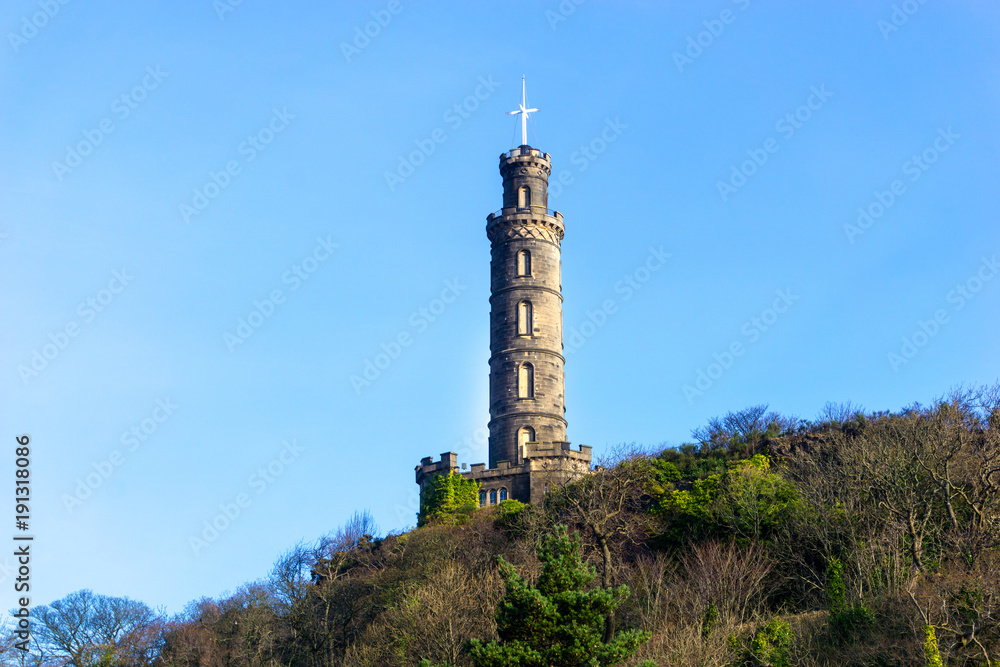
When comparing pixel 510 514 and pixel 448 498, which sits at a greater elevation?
pixel 448 498

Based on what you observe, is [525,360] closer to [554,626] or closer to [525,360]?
[525,360]

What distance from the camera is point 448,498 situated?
5831 centimetres

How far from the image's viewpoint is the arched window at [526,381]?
199ft

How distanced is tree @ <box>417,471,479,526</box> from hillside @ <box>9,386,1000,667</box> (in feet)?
1.50

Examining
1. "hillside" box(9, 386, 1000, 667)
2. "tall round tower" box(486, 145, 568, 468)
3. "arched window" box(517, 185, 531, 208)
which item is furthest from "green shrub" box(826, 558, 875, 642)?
"arched window" box(517, 185, 531, 208)

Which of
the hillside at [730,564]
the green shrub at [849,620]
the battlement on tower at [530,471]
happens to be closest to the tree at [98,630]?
the hillside at [730,564]

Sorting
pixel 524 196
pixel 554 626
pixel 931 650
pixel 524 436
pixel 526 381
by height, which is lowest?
pixel 931 650

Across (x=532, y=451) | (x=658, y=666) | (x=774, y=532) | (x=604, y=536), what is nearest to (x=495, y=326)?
(x=532, y=451)

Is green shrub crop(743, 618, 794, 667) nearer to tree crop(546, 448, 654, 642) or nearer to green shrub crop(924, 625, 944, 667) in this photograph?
green shrub crop(924, 625, 944, 667)

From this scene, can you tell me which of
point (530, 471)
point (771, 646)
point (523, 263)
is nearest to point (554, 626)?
point (771, 646)

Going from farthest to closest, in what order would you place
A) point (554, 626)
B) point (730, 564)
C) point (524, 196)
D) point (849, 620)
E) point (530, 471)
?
1. point (524, 196)
2. point (530, 471)
3. point (730, 564)
4. point (849, 620)
5. point (554, 626)

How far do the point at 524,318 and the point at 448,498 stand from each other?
33.7ft

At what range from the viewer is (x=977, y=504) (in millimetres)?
38906

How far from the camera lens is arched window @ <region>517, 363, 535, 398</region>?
60.8 m
